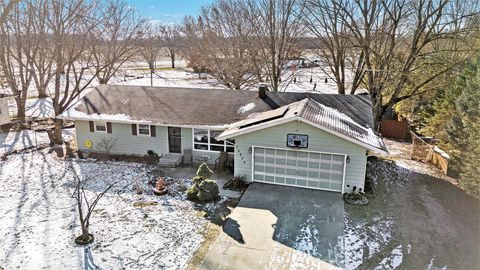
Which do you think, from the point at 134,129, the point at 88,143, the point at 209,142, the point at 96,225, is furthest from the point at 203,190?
the point at 88,143

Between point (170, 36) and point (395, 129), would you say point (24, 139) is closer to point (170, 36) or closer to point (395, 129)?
point (395, 129)

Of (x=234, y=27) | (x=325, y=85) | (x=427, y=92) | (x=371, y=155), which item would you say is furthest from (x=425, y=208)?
(x=325, y=85)

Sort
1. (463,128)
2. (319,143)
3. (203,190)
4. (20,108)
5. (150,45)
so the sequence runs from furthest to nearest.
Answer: (150,45) < (20,108) < (463,128) < (319,143) < (203,190)

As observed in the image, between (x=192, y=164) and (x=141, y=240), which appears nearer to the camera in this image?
(x=141, y=240)

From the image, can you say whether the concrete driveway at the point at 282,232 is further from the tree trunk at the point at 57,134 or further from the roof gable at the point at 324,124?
the tree trunk at the point at 57,134

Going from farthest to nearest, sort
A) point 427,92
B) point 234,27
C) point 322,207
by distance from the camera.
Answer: point 234,27 < point 427,92 < point 322,207

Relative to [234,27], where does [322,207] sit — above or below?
below

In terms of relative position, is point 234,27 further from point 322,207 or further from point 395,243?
point 395,243
